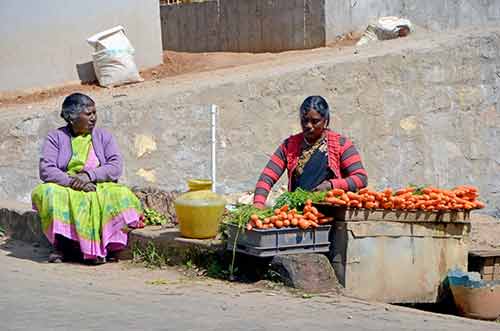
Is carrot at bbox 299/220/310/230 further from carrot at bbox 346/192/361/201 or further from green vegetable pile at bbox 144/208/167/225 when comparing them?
green vegetable pile at bbox 144/208/167/225

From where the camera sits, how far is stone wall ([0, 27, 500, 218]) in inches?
399

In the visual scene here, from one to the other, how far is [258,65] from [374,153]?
6.67 ft

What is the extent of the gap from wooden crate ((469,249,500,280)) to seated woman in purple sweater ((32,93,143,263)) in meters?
2.76

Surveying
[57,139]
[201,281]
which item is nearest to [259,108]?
[57,139]

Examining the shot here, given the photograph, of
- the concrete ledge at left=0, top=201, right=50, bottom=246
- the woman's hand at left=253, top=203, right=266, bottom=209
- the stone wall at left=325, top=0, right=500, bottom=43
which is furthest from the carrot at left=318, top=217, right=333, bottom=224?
the stone wall at left=325, top=0, right=500, bottom=43

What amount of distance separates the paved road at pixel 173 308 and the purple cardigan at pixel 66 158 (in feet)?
2.69

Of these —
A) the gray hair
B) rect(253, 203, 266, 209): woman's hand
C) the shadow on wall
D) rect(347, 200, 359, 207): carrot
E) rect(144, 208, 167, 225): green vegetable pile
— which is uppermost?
the shadow on wall

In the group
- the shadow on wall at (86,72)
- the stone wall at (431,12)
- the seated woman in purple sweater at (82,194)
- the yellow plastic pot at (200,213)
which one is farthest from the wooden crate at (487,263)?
the shadow on wall at (86,72)

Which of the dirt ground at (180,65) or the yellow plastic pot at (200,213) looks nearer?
the yellow plastic pot at (200,213)

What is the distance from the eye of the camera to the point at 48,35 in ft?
39.9

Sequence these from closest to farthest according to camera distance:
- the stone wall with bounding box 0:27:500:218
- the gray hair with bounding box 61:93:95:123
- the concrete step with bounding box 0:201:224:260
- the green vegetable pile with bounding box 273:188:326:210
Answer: the green vegetable pile with bounding box 273:188:326:210 → the concrete step with bounding box 0:201:224:260 → the gray hair with bounding box 61:93:95:123 → the stone wall with bounding box 0:27:500:218

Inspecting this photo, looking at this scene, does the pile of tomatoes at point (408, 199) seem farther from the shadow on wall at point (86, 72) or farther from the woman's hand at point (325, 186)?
the shadow on wall at point (86, 72)

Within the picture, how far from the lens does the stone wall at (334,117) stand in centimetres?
1012

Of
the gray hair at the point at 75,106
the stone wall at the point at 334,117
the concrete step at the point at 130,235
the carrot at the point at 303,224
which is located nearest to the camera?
the carrot at the point at 303,224
